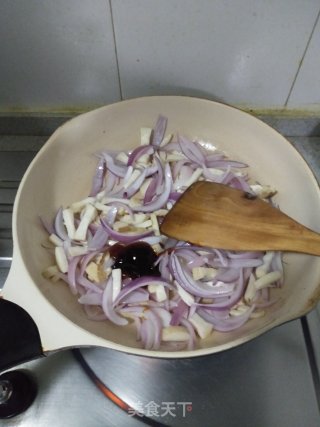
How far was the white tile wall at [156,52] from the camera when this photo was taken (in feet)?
2.33

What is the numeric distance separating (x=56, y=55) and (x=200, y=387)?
67 cm

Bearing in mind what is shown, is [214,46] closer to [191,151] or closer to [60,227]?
[191,151]

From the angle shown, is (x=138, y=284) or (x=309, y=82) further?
(x=309, y=82)

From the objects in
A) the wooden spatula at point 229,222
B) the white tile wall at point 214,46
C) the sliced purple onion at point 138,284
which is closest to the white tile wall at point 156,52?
the white tile wall at point 214,46

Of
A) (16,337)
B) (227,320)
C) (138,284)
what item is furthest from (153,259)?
(16,337)

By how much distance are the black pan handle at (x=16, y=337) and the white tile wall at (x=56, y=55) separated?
487mm

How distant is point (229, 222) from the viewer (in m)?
0.73

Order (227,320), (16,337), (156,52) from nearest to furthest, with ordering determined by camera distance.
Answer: (16,337)
(227,320)
(156,52)

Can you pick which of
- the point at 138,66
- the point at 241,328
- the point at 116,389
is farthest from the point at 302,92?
the point at 116,389

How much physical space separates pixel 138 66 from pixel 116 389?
1.99 ft

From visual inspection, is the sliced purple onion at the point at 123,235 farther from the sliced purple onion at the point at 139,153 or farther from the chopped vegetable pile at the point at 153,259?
the sliced purple onion at the point at 139,153

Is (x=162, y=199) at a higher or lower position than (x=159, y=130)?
lower

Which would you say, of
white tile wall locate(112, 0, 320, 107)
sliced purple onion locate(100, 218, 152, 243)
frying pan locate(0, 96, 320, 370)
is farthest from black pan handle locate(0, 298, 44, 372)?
white tile wall locate(112, 0, 320, 107)

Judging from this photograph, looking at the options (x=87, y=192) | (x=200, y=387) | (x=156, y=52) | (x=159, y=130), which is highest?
(x=156, y=52)
